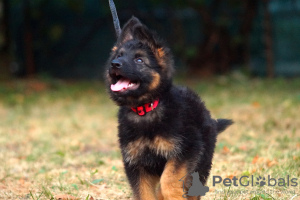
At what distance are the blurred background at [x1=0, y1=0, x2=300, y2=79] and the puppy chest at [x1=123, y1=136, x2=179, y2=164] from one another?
34.9 feet

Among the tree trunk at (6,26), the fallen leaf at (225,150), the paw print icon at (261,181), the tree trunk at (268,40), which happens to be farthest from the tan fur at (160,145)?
the tree trunk at (6,26)

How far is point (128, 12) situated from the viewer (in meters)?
15.0

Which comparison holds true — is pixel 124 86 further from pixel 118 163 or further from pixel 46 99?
pixel 46 99

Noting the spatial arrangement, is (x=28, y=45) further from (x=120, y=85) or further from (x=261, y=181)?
(x=120, y=85)

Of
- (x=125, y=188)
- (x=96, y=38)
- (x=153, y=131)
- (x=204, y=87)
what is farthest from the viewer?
(x=96, y=38)

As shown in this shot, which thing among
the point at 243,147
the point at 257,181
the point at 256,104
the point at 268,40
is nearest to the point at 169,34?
the point at 268,40

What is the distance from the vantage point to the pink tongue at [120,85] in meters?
3.91

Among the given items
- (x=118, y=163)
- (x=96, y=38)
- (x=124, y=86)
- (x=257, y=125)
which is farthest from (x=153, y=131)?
(x=96, y=38)

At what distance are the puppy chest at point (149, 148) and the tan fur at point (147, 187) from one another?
0.18 metres

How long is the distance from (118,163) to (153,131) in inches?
96.9

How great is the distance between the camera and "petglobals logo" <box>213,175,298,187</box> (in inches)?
183

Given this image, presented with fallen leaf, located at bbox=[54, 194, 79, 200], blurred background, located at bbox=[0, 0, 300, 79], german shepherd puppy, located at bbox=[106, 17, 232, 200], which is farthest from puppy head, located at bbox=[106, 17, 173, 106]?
blurred background, located at bbox=[0, 0, 300, 79]

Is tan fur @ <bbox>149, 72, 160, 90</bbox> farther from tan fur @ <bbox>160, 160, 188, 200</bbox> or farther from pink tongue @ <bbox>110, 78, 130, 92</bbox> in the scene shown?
tan fur @ <bbox>160, 160, 188, 200</bbox>

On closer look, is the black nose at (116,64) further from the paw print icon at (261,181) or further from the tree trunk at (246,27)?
the tree trunk at (246,27)
